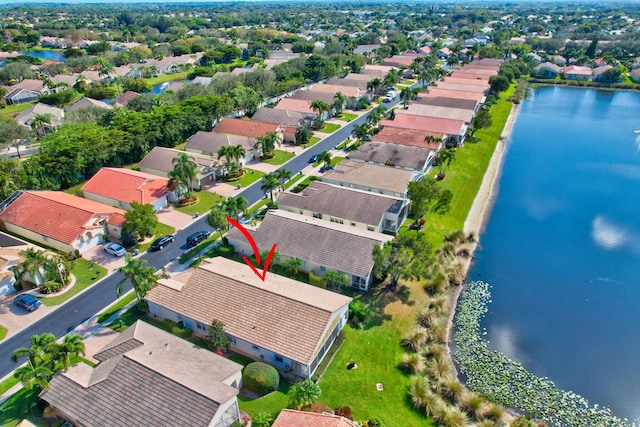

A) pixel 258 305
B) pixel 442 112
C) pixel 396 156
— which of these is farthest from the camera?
pixel 442 112

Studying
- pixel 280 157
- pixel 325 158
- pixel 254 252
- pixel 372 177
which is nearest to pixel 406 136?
pixel 325 158

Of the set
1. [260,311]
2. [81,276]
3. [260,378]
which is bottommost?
[81,276]

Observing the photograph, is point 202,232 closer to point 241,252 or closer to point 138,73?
point 241,252

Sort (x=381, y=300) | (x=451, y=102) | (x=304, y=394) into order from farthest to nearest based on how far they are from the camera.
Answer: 1. (x=451, y=102)
2. (x=381, y=300)
3. (x=304, y=394)

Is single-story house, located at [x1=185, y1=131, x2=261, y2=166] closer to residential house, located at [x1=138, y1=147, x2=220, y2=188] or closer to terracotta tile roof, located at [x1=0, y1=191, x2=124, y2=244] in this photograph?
residential house, located at [x1=138, y1=147, x2=220, y2=188]

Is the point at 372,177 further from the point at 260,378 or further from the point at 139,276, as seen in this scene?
the point at 260,378

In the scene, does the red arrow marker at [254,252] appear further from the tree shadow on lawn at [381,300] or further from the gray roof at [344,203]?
the tree shadow on lawn at [381,300]
